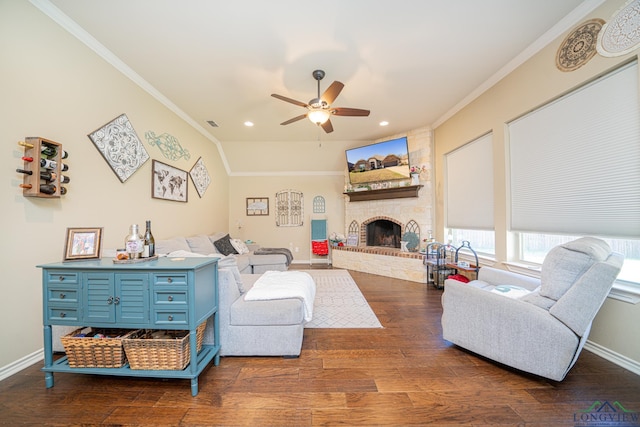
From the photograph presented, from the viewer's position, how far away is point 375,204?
539cm

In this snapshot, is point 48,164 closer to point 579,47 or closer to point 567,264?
point 567,264

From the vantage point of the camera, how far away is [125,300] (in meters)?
1.55

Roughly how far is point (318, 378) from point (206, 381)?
0.84 meters

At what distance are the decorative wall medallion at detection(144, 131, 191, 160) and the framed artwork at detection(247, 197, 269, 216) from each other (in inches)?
89.9

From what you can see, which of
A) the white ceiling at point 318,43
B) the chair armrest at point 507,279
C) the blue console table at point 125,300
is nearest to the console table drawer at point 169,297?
the blue console table at point 125,300

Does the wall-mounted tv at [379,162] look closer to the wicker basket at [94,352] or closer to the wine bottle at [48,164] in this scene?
the wine bottle at [48,164]

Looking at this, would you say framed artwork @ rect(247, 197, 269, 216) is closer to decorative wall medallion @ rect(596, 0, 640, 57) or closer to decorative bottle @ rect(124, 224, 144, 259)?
decorative bottle @ rect(124, 224, 144, 259)

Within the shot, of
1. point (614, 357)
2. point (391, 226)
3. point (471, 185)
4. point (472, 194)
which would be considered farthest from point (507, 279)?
point (391, 226)

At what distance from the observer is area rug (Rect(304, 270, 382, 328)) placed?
2539 millimetres

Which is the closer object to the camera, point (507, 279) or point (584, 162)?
point (584, 162)

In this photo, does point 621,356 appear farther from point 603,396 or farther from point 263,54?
point 263,54

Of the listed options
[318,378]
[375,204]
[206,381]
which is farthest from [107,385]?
A: [375,204]

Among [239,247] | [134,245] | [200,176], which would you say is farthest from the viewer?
[239,247]

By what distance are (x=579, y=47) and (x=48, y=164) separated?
4.85 meters
